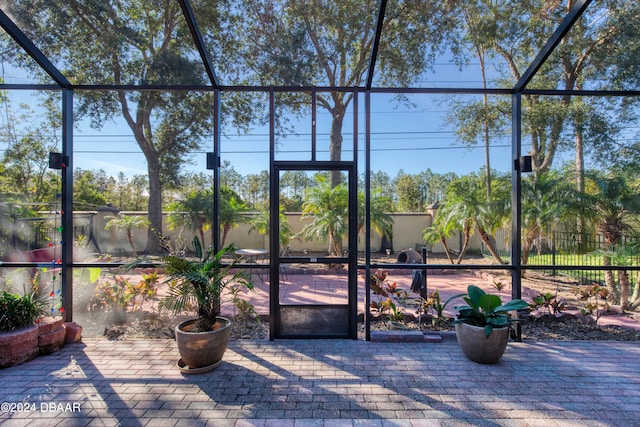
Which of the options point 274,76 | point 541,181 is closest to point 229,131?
point 274,76

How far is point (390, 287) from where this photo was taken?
420cm

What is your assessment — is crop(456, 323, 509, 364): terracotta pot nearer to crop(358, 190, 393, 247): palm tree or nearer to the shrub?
crop(358, 190, 393, 247): palm tree

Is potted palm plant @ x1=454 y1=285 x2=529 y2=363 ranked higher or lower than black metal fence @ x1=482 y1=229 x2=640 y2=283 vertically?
lower

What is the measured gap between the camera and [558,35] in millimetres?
2871

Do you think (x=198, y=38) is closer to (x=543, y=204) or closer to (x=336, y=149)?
(x=336, y=149)

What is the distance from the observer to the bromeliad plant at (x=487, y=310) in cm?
302

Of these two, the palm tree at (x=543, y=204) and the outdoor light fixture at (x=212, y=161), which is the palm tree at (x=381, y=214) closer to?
the palm tree at (x=543, y=204)

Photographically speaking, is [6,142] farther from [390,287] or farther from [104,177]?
[390,287]

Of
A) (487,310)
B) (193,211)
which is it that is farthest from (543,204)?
(193,211)

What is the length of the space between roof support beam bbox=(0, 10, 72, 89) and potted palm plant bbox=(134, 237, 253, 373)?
2449 mm

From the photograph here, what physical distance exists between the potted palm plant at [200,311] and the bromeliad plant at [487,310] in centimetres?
223

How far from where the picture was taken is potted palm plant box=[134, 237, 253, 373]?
2.80 meters

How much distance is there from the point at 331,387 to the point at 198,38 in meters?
3.45

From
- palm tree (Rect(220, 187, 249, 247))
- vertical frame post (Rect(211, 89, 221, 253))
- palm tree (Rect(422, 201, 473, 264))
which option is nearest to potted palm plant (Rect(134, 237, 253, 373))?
vertical frame post (Rect(211, 89, 221, 253))
